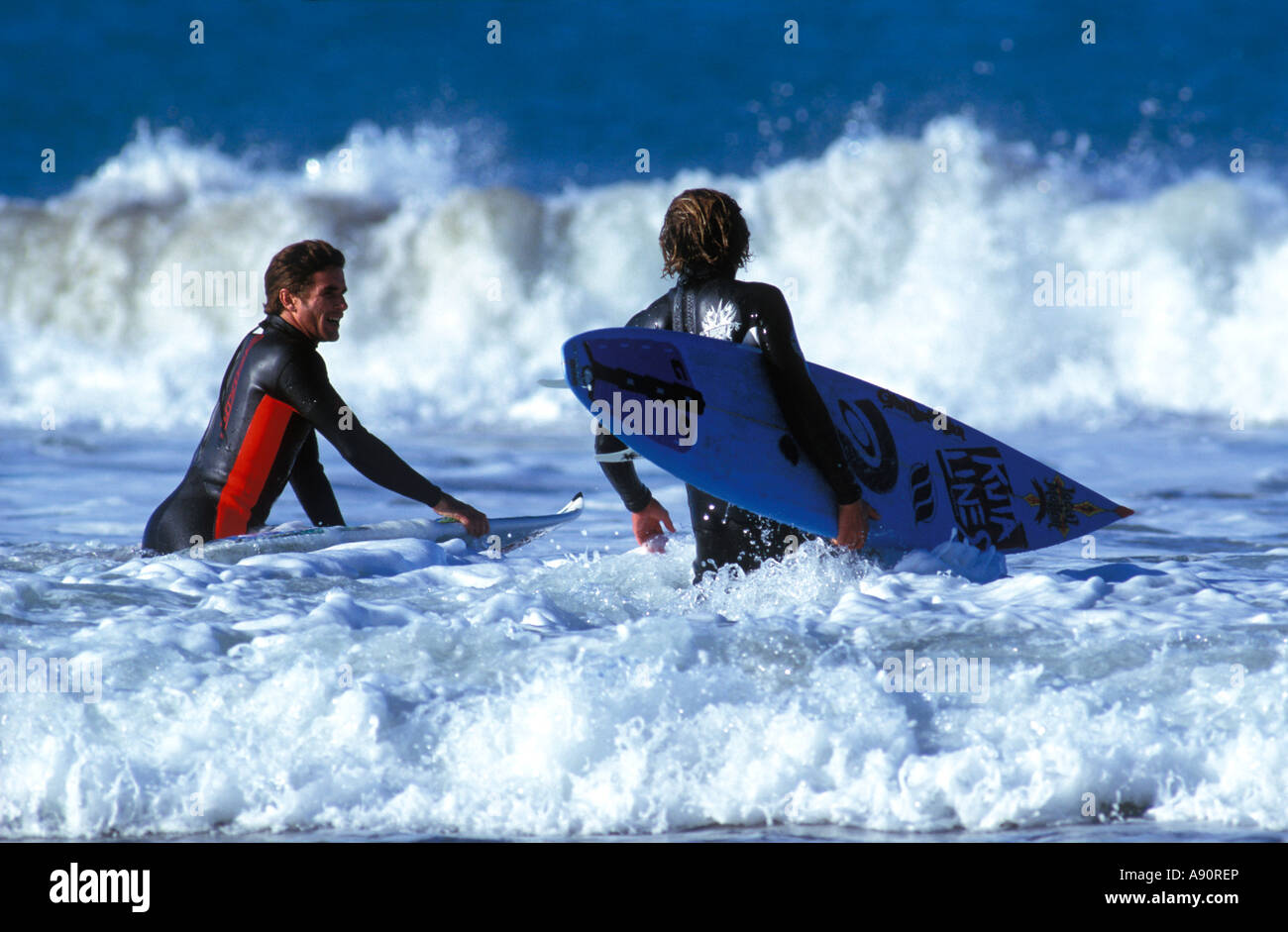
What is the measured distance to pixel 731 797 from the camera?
285cm

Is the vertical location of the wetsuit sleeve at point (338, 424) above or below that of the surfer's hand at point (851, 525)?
above

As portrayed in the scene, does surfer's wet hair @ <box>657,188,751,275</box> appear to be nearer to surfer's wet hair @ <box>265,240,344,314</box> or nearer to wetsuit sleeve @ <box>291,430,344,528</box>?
surfer's wet hair @ <box>265,240,344,314</box>

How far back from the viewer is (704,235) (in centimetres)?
387

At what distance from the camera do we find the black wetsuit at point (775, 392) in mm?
3895

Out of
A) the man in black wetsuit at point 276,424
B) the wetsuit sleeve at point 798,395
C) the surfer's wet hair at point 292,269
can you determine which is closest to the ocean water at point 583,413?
the man in black wetsuit at point 276,424

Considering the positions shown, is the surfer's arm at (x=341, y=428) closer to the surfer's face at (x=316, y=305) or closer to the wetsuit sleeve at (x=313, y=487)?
the surfer's face at (x=316, y=305)

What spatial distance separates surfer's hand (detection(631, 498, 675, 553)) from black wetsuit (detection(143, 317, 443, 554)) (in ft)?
2.32

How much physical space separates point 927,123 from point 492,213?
5389mm

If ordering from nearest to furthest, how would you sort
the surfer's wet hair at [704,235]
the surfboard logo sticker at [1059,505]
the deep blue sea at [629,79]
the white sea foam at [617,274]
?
the surfer's wet hair at [704,235] → the surfboard logo sticker at [1059,505] → the white sea foam at [617,274] → the deep blue sea at [629,79]

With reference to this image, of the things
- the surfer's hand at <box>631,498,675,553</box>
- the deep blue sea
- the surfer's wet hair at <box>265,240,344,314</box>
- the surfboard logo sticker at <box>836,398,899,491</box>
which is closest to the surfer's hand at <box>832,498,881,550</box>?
the surfboard logo sticker at <box>836,398,899,491</box>

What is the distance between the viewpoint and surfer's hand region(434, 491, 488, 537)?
4.53 m

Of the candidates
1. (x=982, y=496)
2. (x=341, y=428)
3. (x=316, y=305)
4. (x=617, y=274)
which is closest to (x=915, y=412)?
(x=982, y=496)
